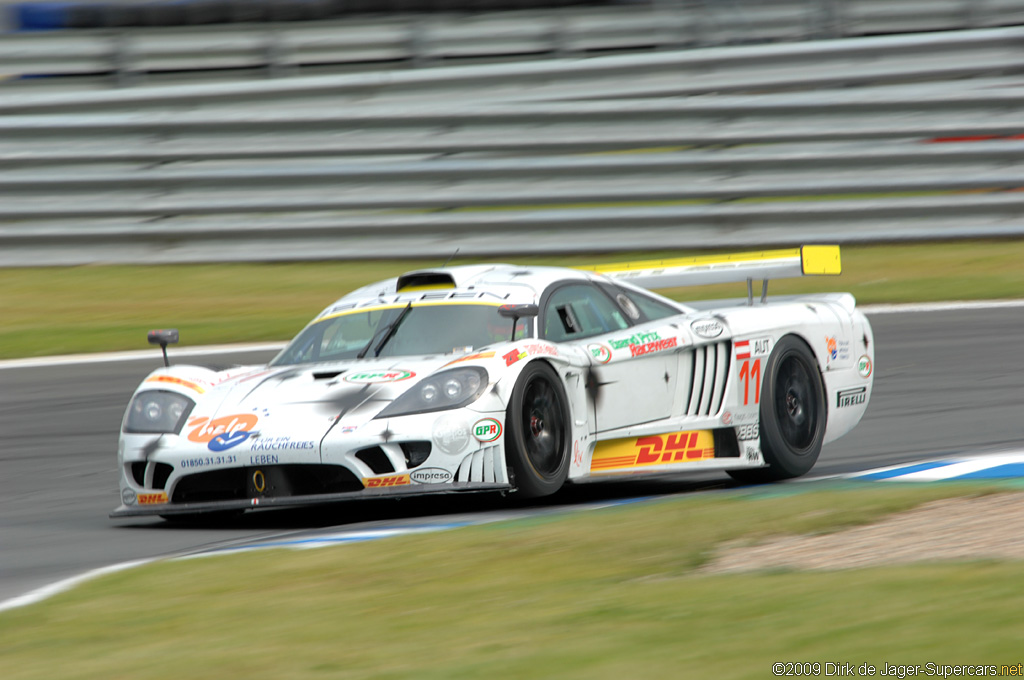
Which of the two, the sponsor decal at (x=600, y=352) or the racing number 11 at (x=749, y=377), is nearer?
the sponsor decal at (x=600, y=352)

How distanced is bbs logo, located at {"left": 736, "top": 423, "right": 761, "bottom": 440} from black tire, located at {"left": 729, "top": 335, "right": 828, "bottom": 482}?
0.09 feet

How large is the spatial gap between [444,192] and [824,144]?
425 centimetres

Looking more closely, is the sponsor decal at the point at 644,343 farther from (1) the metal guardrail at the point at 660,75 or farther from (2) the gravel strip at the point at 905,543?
(1) the metal guardrail at the point at 660,75

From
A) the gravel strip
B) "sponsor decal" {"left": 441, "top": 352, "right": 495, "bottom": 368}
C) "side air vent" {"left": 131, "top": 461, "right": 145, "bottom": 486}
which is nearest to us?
the gravel strip

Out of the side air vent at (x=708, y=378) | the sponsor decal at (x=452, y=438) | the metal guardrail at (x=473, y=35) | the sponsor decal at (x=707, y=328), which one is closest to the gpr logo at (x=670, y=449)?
the side air vent at (x=708, y=378)

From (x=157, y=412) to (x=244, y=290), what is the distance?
348 inches

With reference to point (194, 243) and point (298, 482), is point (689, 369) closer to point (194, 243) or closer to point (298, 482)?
point (298, 482)

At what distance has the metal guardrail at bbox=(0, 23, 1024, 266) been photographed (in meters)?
15.3

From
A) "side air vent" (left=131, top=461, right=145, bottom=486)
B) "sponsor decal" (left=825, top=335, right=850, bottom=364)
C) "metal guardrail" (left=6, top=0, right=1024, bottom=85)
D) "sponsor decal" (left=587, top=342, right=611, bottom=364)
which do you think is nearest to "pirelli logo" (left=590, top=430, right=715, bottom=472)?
"sponsor decal" (left=587, top=342, right=611, bottom=364)

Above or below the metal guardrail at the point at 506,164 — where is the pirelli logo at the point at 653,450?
below

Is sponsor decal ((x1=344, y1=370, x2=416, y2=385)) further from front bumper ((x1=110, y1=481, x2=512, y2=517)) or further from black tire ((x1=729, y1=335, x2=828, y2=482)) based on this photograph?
black tire ((x1=729, y1=335, x2=828, y2=482))

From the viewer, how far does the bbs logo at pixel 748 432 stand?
683 cm

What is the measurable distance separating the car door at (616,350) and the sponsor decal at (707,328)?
0.17 meters

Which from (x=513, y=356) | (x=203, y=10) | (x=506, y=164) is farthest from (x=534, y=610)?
(x=203, y=10)
